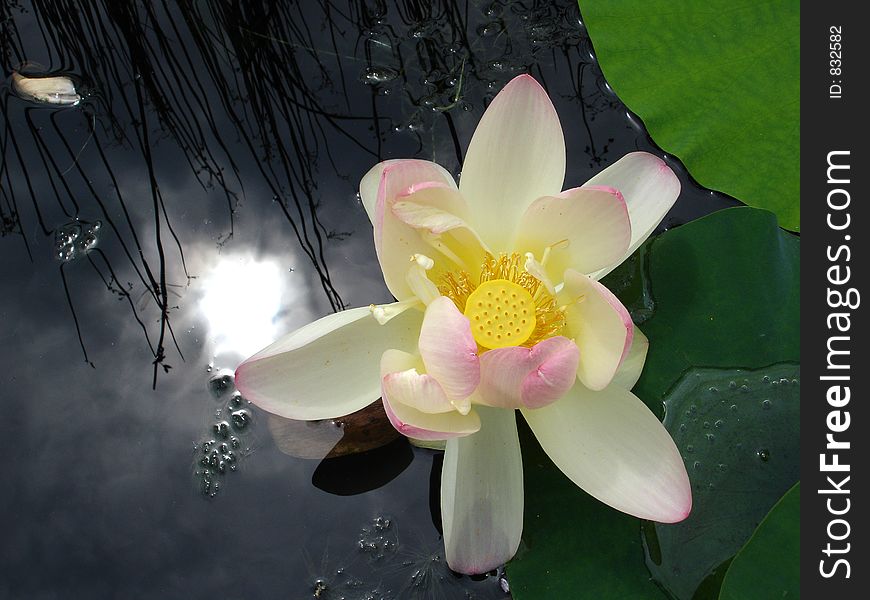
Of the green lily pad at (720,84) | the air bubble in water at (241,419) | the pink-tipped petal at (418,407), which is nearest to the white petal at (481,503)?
the pink-tipped petal at (418,407)

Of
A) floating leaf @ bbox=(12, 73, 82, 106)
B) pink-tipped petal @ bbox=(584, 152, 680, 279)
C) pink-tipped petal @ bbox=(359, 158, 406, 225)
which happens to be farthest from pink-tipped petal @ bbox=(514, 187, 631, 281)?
floating leaf @ bbox=(12, 73, 82, 106)

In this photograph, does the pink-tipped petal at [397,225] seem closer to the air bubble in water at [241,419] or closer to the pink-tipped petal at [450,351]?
the pink-tipped petal at [450,351]

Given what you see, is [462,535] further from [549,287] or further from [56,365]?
[56,365]

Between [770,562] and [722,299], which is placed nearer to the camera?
[770,562]

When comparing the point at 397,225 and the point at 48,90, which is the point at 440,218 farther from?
the point at 48,90

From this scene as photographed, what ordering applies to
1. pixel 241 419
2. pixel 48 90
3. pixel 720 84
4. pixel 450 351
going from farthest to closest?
pixel 48 90
pixel 241 419
pixel 720 84
pixel 450 351

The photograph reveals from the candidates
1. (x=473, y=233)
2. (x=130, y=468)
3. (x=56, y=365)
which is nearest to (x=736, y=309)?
(x=473, y=233)

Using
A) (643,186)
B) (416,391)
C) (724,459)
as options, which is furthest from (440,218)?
(724,459)

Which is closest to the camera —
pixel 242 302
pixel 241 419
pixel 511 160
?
pixel 511 160

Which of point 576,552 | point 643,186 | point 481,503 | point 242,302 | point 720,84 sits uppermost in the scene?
point 720,84
